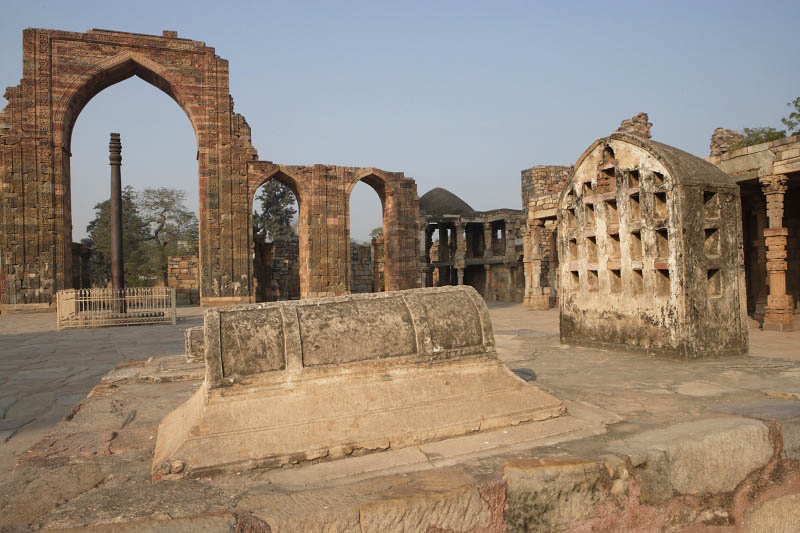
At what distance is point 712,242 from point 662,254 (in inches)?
19.6

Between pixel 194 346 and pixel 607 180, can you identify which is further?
pixel 607 180

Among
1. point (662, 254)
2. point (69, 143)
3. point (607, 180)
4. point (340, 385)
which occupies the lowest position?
point (340, 385)

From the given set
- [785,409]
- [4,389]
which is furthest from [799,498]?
[4,389]

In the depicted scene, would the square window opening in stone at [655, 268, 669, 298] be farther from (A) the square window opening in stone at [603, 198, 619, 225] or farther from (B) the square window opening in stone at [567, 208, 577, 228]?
(B) the square window opening in stone at [567, 208, 577, 228]

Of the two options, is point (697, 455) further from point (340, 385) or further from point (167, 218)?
point (167, 218)

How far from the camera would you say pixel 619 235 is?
5.42 meters

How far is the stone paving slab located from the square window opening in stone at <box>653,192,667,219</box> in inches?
75.6

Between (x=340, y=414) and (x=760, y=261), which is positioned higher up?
(x=760, y=261)

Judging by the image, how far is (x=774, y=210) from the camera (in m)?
9.72

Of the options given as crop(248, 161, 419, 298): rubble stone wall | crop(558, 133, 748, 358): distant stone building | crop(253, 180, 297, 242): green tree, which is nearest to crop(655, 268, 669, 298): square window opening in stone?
crop(558, 133, 748, 358): distant stone building

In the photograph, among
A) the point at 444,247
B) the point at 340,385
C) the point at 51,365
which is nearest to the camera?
the point at 340,385

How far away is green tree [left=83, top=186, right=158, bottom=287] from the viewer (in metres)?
26.5

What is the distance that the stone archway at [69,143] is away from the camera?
55.2 ft

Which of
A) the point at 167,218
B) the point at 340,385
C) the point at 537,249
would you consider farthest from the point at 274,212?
the point at 340,385
